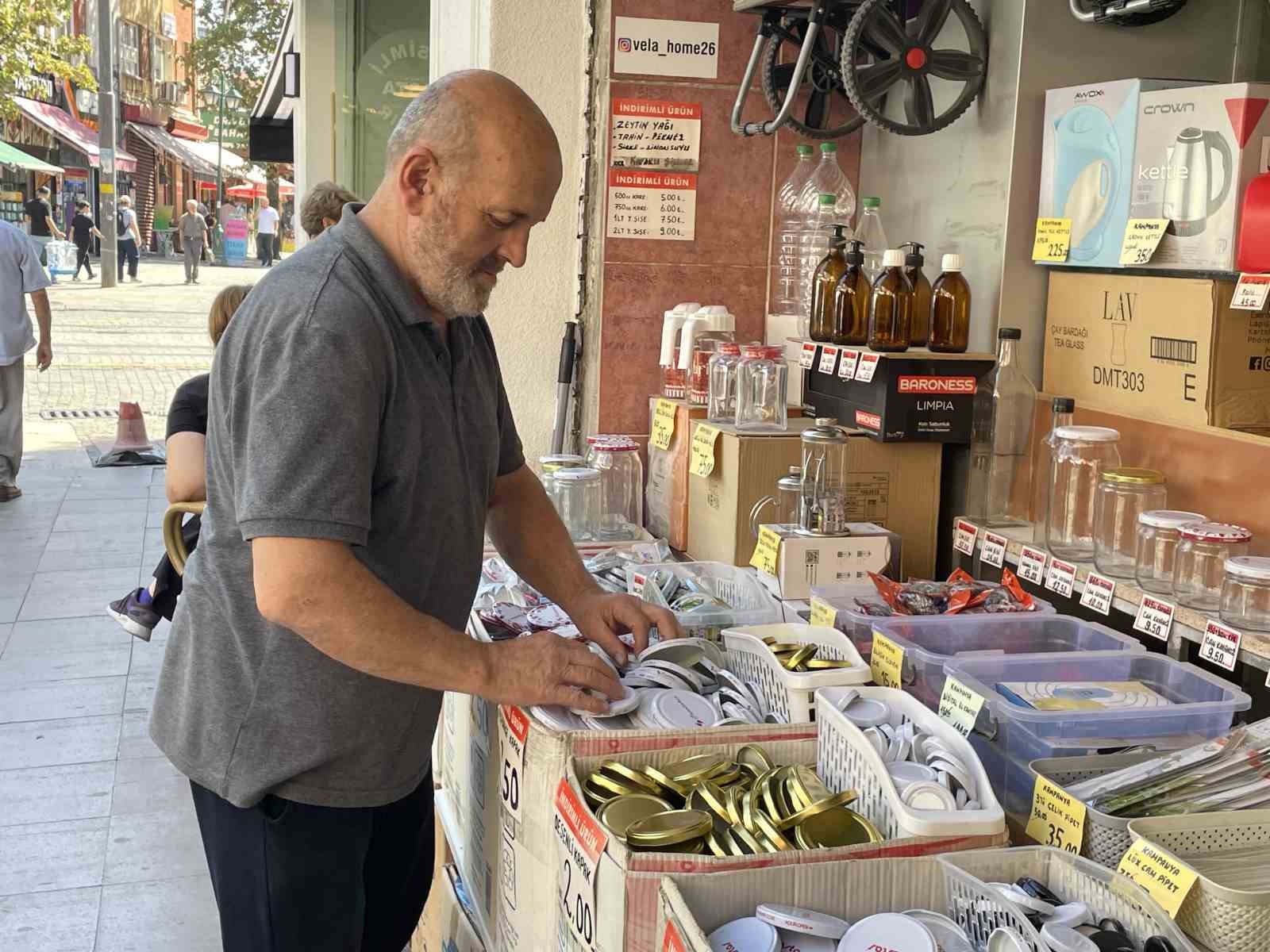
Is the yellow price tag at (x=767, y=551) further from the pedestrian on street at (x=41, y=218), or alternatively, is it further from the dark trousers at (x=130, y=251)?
the pedestrian on street at (x=41, y=218)

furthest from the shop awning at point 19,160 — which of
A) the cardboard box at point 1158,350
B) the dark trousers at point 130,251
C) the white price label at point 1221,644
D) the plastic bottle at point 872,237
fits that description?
the white price label at point 1221,644

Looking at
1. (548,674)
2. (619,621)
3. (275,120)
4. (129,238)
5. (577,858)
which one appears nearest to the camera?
(577,858)

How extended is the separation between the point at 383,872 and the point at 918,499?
159 cm

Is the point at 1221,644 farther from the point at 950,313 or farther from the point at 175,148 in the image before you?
the point at 175,148

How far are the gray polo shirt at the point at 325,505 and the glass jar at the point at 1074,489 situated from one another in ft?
4.18

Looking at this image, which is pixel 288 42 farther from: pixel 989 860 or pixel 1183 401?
pixel 989 860

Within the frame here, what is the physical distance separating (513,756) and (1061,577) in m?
1.20

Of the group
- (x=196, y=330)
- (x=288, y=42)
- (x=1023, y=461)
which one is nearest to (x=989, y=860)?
(x=1023, y=461)

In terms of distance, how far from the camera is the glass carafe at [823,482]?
2.77m

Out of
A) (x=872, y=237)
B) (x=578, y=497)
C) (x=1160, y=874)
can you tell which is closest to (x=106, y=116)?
(x=578, y=497)

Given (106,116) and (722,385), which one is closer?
(722,385)

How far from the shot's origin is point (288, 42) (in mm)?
10617

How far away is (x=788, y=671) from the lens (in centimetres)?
205

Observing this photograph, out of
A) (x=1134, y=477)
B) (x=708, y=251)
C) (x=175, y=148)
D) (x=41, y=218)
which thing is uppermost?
(x=175, y=148)
